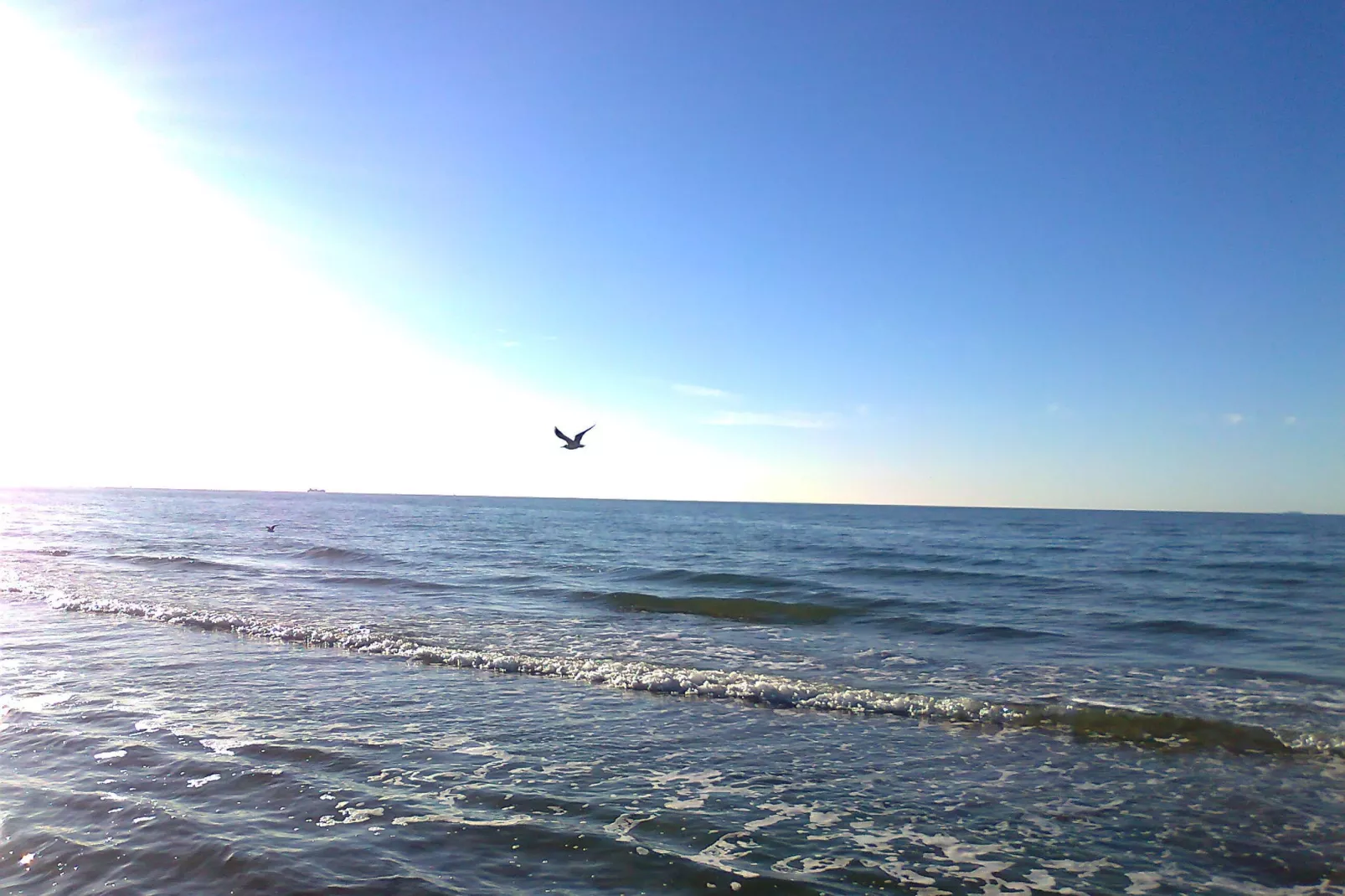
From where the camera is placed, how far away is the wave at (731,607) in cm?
2391

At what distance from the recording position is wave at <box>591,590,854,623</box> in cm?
2391

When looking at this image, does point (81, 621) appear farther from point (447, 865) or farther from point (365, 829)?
point (447, 865)

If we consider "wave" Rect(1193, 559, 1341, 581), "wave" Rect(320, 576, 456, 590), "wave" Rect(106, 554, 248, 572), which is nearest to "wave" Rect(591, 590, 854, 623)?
"wave" Rect(320, 576, 456, 590)

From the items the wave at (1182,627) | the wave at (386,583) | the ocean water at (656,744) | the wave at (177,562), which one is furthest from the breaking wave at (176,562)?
the wave at (1182,627)

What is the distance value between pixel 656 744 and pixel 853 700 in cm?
439

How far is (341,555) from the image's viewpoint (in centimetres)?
4034

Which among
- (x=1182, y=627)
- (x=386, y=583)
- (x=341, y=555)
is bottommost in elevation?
(x=341, y=555)

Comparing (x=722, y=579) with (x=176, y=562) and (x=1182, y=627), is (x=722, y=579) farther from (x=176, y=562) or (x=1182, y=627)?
(x=176, y=562)

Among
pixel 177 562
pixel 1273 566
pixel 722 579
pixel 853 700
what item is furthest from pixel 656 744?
pixel 1273 566

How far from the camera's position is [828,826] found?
8.15 m

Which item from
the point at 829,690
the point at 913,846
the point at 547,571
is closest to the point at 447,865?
the point at 913,846

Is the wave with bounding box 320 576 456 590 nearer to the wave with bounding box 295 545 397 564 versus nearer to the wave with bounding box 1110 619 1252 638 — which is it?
the wave with bounding box 295 545 397 564

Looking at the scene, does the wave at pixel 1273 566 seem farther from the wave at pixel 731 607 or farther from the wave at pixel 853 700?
the wave at pixel 853 700

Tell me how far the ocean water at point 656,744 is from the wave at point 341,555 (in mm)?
11000
